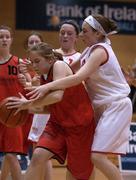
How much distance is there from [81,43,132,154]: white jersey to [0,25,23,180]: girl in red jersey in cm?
127

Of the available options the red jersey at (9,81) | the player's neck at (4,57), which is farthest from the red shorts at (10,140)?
the player's neck at (4,57)

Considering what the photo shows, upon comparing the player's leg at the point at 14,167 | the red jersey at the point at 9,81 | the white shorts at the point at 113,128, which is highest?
the red jersey at the point at 9,81

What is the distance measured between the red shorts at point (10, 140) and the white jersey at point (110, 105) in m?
1.27

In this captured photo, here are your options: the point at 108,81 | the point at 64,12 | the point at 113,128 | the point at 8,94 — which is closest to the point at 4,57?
the point at 8,94

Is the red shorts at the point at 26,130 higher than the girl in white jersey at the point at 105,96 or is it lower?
lower

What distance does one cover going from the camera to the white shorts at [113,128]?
396 centimetres

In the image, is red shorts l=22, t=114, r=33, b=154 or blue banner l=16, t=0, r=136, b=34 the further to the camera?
blue banner l=16, t=0, r=136, b=34

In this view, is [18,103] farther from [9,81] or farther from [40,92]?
[9,81]

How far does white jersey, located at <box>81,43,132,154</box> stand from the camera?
13.0 feet

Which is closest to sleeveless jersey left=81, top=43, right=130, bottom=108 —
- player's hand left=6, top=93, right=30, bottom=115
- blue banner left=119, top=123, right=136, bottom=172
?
player's hand left=6, top=93, right=30, bottom=115

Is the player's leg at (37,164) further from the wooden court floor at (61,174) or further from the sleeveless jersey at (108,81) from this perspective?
the wooden court floor at (61,174)

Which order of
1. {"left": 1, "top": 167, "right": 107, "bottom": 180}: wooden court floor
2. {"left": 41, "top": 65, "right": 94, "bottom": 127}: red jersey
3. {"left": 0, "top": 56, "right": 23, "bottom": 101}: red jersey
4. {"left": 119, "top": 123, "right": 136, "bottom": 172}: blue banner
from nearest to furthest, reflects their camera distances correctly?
{"left": 41, "top": 65, "right": 94, "bottom": 127}: red jersey, {"left": 0, "top": 56, "right": 23, "bottom": 101}: red jersey, {"left": 1, "top": 167, "right": 107, "bottom": 180}: wooden court floor, {"left": 119, "top": 123, "right": 136, "bottom": 172}: blue banner

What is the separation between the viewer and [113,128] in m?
3.98

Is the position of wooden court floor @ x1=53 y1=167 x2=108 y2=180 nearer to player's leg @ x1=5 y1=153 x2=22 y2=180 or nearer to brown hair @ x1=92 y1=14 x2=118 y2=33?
player's leg @ x1=5 y1=153 x2=22 y2=180
